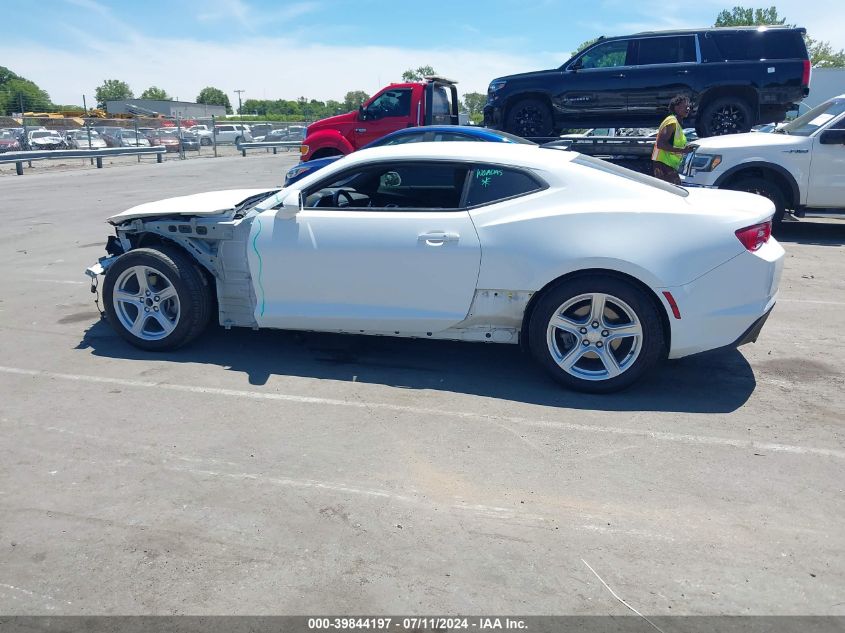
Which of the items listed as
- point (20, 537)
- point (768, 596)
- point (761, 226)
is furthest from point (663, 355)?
point (20, 537)

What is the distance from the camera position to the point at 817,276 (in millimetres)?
8195

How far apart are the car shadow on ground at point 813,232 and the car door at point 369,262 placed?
7.45 m

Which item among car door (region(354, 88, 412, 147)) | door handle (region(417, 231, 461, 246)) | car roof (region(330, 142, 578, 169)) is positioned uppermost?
car door (region(354, 88, 412, 147))

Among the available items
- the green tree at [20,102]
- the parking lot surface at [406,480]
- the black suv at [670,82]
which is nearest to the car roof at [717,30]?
the black suv at [670,82]

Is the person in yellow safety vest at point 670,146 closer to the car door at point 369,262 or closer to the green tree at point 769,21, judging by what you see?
the car door at point 369,262

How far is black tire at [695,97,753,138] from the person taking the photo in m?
12.1

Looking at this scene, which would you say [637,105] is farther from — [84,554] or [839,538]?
[84,554]

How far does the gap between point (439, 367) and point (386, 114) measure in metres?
10.0

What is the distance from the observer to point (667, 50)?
1223 centimetres

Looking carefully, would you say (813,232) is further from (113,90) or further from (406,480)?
(113,90)

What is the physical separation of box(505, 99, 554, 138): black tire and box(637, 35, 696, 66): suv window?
184cm

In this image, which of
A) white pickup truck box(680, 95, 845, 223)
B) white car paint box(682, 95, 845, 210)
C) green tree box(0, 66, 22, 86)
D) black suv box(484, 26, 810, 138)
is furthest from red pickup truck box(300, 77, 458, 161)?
green tree box(0, 66, 22, 86)

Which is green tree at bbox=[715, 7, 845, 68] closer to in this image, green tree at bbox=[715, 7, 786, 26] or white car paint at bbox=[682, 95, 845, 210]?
green tree at bbox=[715, 7, 786, 26]

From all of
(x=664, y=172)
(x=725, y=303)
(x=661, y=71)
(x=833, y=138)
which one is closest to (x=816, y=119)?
(x=833, y=138)
